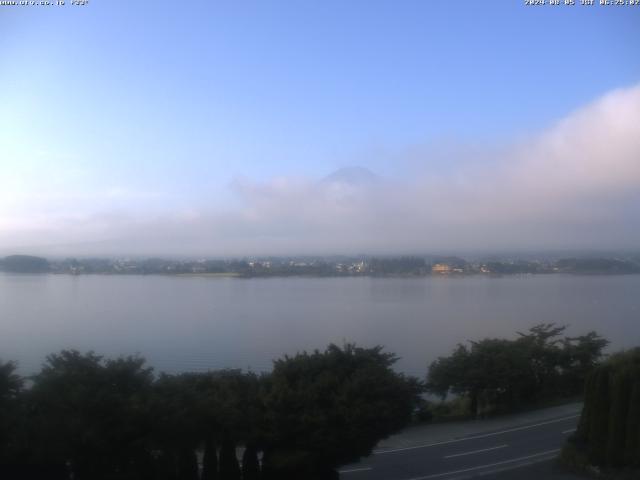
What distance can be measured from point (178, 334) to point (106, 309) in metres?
7.14

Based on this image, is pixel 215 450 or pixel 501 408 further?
pixel 501 408

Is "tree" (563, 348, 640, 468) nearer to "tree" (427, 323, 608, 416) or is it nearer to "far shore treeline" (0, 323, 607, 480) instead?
"far shore treeline" (0, 323, 607, 480)

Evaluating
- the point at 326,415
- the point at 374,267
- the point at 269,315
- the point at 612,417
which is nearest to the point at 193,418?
the point at 326,415

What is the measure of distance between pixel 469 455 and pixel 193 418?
5.38 metres

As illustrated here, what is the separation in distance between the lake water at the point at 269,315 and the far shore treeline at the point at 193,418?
8518 millimetres

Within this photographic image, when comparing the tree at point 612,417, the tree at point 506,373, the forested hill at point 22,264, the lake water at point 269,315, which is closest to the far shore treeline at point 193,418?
the tree at point 612,417

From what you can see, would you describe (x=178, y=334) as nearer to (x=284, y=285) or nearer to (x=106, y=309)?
(x=106, y=309)

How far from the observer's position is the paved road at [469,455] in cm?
867

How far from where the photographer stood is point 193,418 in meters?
6.49

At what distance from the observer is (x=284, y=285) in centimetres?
4359

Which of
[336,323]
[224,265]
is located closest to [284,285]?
[224,265]

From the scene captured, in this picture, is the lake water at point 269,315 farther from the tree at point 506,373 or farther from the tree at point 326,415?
the tree at point 326,415

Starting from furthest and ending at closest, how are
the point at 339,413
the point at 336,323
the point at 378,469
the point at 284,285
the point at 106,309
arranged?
the point at 284,285, the point at 106,309, the point at 336,323, the point at 378,469, the point at 339,413

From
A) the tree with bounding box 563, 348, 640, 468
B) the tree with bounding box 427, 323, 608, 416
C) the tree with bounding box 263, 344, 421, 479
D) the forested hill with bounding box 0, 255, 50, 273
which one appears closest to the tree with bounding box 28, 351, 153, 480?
the tree with bounding box 263, 344, 421, 479
